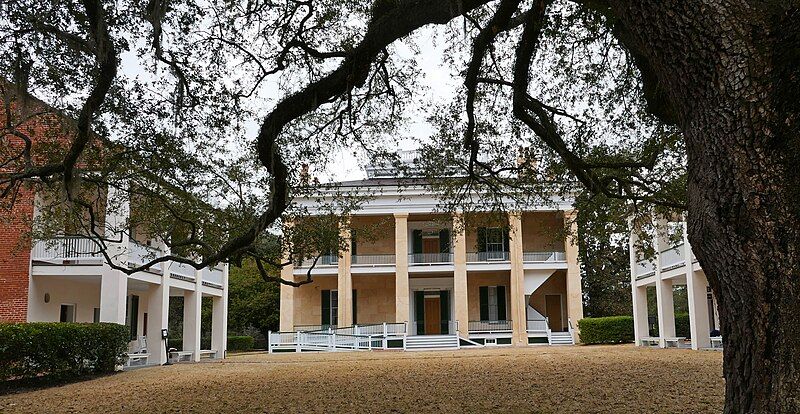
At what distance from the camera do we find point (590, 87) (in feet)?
35.9

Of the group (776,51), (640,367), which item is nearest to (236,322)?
(640,367)

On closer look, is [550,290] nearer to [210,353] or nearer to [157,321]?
[210,353]

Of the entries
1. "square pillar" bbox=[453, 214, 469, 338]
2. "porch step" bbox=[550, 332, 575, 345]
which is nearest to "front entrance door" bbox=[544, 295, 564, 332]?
"porch step" bbox=[550, 332, 575, 345]

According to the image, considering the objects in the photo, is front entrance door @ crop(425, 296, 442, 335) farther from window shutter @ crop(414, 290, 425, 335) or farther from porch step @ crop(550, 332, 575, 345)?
porch step @ crop(550, 332, 575, 345)

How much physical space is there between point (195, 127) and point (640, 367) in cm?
900

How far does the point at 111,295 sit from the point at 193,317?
6117 millimetres

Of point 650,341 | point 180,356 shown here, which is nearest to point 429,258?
point 650,341

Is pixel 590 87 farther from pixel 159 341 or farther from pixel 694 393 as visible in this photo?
Answer: pixel 159 341

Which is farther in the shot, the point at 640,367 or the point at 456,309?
the point at 456,309

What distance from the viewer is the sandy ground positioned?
26.8 ft

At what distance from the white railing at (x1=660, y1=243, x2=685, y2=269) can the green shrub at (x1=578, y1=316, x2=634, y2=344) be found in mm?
6328

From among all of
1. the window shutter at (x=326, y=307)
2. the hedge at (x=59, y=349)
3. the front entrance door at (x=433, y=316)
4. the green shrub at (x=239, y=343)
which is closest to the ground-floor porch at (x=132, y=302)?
the hedge at (x=59, y=349)

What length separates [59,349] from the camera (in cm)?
1469

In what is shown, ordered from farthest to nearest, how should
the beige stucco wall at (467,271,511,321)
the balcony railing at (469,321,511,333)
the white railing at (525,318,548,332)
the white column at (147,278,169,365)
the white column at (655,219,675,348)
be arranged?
1. the beige stucco wall at (467,271,511,321)
2. the balcony railing at (469,321,511,333)
3. the white railing at (525,318,548,332)
4. the white column at (655,219,675,348)
5. the white column at (147,278,169,365)
